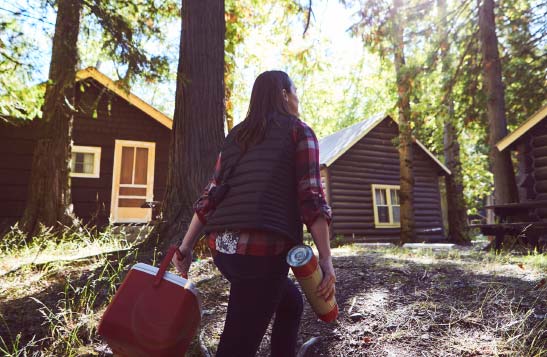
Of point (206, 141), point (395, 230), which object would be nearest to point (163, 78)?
point (206, 141)

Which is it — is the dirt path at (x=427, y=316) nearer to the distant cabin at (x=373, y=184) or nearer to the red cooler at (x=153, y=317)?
the red cooler at (x=153, y=317)

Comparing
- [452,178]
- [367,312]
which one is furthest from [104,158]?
[452,178]

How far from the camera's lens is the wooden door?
1388 cm

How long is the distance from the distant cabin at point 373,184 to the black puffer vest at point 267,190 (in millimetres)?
16009

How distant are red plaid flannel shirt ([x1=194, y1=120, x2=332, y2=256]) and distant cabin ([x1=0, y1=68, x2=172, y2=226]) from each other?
1159cm

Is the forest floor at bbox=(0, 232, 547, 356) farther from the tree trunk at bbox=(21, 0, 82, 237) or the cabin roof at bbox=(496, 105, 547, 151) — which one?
the cabin roof at bbox=(496, 105, 547, 151)

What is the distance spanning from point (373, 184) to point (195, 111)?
1537 cm

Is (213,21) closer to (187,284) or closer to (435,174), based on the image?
(187,284)

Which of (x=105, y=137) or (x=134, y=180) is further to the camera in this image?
(x=134, y=180)

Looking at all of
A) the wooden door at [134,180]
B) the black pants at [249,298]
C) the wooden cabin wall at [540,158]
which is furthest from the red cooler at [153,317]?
the wooden door at [134,180]

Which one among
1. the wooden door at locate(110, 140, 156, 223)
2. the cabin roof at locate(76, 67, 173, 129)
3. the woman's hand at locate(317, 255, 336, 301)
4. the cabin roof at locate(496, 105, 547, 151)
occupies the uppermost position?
the cabin roof at locate(76, 67, 173, 129)

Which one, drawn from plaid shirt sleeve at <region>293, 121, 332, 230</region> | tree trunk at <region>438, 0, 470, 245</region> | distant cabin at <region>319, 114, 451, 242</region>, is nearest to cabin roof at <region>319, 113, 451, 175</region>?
distant cabin at <region>319, 114, 451, 242</region>

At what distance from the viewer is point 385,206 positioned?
19.7 meters

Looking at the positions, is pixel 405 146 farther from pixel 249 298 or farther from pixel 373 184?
pixel 249 298
